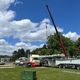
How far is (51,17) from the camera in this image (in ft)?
272

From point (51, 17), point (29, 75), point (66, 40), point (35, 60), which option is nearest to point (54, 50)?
point (66, 40)

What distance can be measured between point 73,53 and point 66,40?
11408 millimetres

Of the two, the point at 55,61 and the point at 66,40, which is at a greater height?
the point at 66,40

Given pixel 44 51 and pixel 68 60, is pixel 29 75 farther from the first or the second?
pixel 44 51

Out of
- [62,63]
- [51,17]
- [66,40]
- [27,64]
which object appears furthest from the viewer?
[66,40]

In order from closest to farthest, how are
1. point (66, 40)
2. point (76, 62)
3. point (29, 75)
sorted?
point (29, 75) → point (76, 62) → point (66, 40)

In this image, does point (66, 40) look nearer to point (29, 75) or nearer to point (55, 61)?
point (55, 61)

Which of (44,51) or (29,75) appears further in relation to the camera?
(44,51)

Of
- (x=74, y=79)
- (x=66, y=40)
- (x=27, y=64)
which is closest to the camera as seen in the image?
(x=74, y=79)

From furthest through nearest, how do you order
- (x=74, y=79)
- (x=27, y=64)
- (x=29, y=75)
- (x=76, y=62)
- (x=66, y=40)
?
(x=66, y=40) → (x=27, y=64) → (x=76, y=62) → (x=74, y=79) → (x=29, y=75)

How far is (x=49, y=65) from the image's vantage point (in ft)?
230

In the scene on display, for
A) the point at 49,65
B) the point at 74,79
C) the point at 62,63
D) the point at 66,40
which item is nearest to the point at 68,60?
the point at 62,63

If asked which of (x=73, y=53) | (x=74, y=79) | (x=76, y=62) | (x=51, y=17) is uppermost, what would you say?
(x=51, y=17)

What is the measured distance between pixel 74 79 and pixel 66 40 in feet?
300
